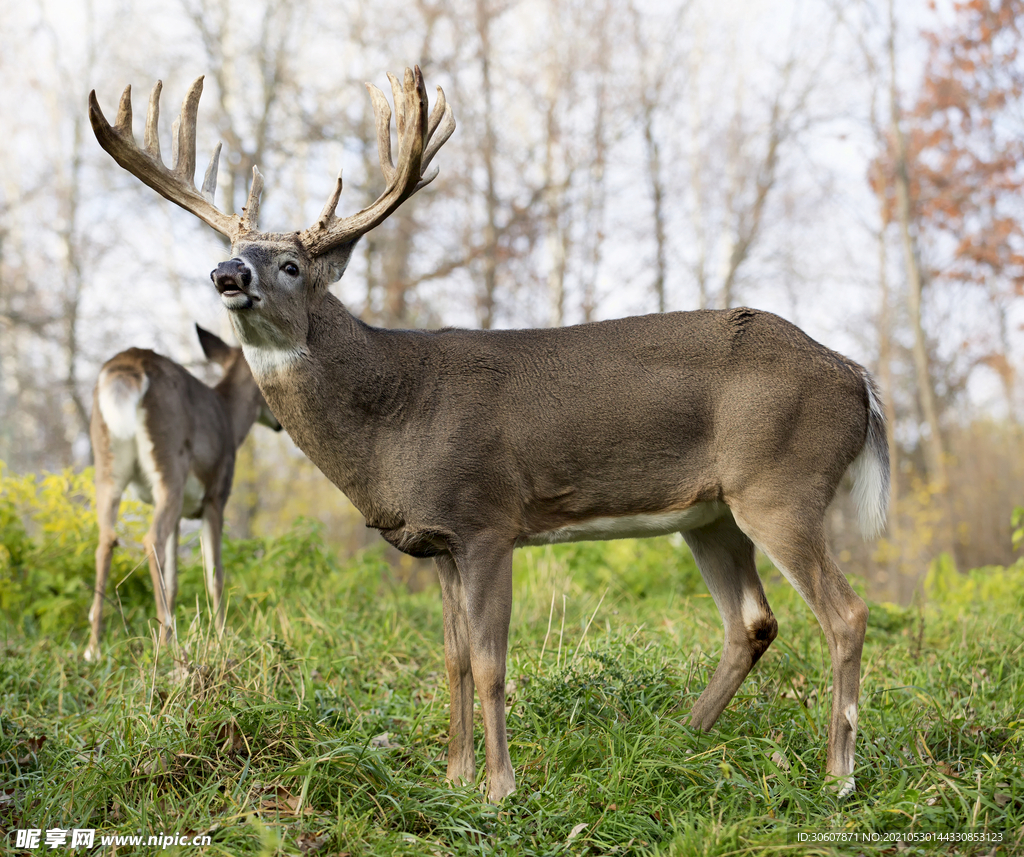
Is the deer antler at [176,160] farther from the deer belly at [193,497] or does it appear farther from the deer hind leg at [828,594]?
the deer belly at [193,497]

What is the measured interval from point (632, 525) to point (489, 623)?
748mm

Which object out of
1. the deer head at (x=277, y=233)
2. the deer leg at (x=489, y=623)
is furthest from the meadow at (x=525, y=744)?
the deer head at (x=277, y=233)

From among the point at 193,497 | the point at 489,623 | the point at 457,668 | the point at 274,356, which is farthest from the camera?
the point at 193,497

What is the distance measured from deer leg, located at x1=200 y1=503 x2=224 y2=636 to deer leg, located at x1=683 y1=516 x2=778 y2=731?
140 inches

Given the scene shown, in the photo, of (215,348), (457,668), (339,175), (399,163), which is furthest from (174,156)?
(215,348)

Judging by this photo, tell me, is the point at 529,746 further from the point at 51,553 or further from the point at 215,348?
the point at 215,348

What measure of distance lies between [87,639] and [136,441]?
1.39m

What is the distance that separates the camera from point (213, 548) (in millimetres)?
6477

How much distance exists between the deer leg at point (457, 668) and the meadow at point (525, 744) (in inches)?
6.0

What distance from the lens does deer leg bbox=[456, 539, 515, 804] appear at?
341cm

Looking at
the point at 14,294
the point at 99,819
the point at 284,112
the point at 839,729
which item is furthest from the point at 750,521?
the point at 14,294

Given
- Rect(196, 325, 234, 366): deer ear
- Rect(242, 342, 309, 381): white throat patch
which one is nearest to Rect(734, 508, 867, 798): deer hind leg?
Rect(242, 342, 309, 381): white throat patch

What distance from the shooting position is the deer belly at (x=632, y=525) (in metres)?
3.67

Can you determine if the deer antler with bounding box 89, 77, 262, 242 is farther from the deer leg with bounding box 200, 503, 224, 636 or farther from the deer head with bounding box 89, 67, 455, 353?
the deer leg with bounding box 200, 503, 224, 636
